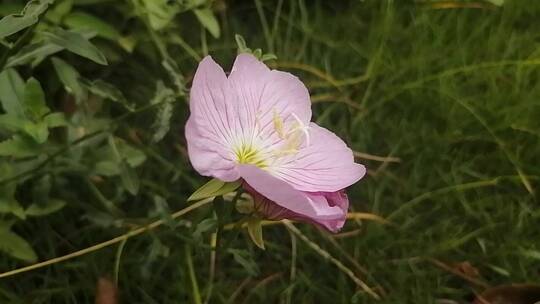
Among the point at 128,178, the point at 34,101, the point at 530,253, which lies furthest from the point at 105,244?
the point at 530,253

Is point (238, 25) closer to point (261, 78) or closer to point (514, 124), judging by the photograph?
point (514, 124)

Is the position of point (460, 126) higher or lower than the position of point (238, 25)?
lower

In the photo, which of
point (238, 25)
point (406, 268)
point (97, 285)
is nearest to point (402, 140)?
point (406, 268)

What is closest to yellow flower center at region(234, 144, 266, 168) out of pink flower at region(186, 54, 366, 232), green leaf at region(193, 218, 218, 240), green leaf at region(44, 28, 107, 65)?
pink flower at region(186, 54, 366, 232)

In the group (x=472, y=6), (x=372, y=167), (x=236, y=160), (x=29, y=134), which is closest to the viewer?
(x=236, y=160)

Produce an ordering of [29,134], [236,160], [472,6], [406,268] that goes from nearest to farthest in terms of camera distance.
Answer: [236,160]
[29,134]
[406,268]
[472,6]

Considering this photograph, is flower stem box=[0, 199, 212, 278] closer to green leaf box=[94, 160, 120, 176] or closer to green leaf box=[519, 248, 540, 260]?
green leaf box=[94, 160, 120, 176]

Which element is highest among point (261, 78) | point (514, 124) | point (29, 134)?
point (261, 78)
